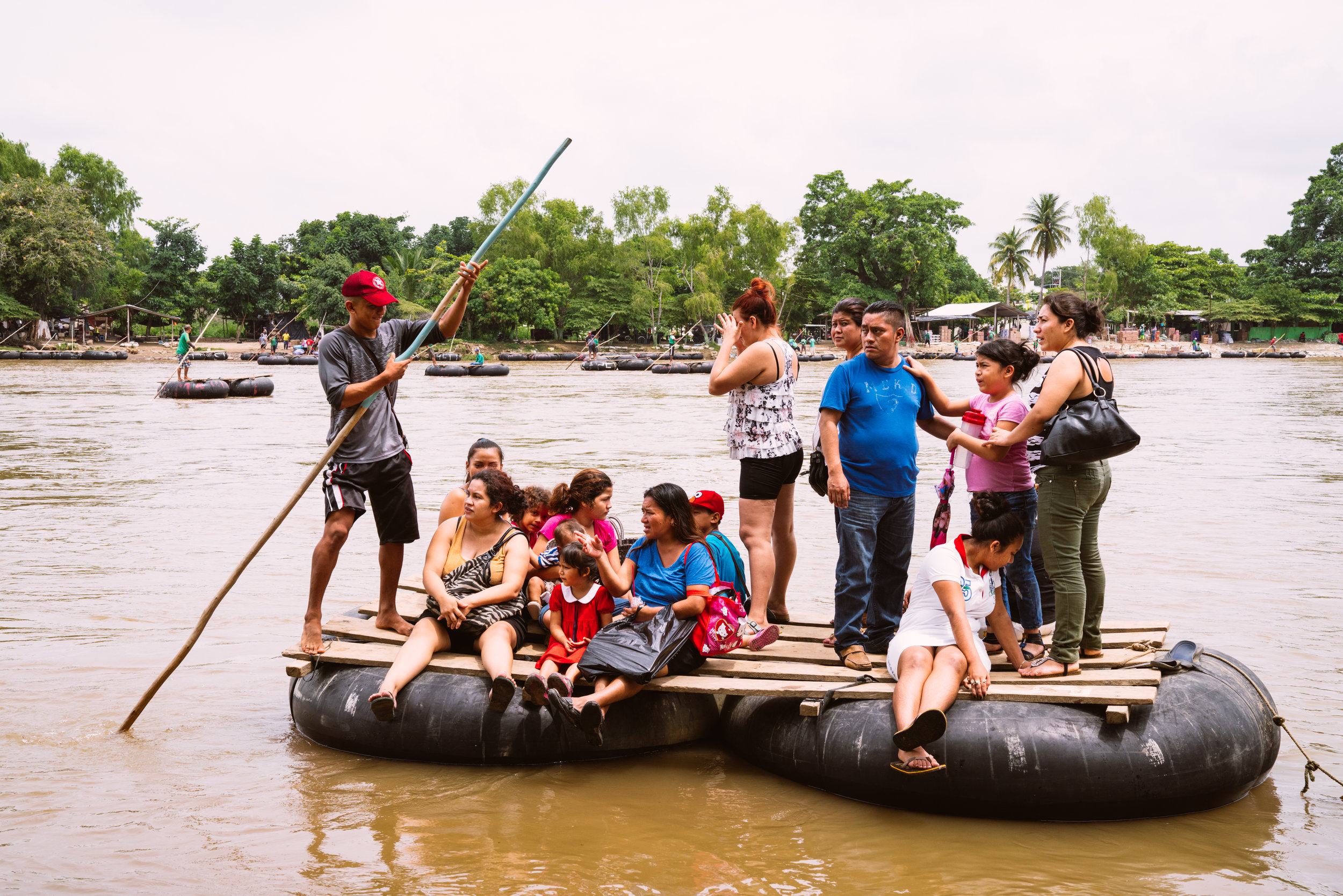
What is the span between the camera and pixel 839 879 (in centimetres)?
406

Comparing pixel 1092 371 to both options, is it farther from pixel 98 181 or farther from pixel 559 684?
pixel 98 181

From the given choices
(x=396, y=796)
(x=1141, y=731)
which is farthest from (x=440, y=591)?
(x=1141, y=731)

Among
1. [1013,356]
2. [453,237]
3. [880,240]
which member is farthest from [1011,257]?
[1013,356]

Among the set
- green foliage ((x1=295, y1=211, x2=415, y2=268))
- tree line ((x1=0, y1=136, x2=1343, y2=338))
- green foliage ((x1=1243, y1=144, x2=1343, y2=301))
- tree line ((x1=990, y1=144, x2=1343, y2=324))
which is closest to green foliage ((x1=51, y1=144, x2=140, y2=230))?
tree line ((x1=0, y1=136, x2=1343, y2=338))

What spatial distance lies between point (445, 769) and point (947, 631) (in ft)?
8.05

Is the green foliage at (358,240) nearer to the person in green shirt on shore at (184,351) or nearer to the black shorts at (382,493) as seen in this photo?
the person in green shirt on shore at (184,351)

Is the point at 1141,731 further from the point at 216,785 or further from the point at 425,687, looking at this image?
the point at 216,785

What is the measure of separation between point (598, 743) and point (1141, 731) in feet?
7.67

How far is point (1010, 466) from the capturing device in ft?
16.9

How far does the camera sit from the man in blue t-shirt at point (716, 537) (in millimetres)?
5285

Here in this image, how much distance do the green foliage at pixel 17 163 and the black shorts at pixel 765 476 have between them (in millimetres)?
67477

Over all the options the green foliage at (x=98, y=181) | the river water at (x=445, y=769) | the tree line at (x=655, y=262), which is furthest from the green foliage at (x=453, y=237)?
the river water at (x=445, y=769)

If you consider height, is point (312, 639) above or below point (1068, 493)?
below

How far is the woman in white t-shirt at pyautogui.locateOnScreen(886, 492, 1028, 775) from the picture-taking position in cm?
429
